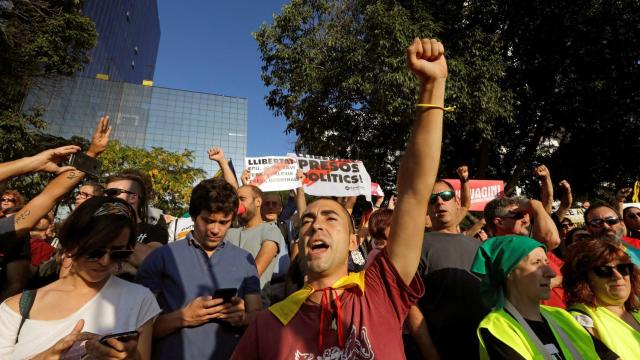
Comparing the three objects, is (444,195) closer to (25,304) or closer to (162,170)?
(25,304)

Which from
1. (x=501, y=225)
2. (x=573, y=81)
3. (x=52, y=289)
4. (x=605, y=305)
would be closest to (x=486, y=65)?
(x=573, y=81)

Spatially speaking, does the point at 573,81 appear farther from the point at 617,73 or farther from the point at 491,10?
the point at 491,10

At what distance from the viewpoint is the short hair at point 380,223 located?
3.53 metres

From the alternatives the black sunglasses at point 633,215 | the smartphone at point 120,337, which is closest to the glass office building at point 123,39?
the black sunglasses at point 633,215

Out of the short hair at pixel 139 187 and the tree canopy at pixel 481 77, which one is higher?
the tree canopy at pixel 481 77

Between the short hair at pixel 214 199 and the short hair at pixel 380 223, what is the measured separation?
1.40 m

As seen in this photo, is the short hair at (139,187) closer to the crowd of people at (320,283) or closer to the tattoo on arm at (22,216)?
the crowd of people at (320,283)

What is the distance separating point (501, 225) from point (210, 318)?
2515mm

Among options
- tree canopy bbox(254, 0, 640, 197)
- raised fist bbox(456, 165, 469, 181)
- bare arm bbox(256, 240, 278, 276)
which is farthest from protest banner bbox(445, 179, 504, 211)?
bare arm bbox(256, 240, 278, 276)

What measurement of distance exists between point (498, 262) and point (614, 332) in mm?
853

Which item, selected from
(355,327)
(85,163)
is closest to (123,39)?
(85,163)

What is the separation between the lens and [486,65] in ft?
37.7

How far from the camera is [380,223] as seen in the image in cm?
358

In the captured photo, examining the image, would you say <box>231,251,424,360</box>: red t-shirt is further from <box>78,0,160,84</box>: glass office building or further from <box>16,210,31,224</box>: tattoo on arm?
<box>78,0,160,84</box>: glass office building
